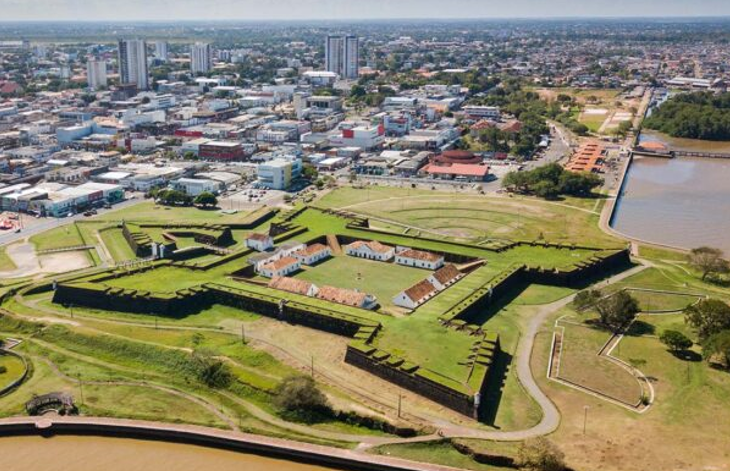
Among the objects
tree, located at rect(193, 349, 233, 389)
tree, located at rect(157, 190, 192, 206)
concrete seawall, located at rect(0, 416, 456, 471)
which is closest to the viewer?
concrete seawall, located at rect(0, 416, 456, 471)

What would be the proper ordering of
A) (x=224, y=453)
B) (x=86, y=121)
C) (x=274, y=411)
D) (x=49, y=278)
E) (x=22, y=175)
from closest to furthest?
(x=224, y=453) < (x=274, y=411) < (x=49, y=278) < (x=22, y=175) < (x=86, y=121)

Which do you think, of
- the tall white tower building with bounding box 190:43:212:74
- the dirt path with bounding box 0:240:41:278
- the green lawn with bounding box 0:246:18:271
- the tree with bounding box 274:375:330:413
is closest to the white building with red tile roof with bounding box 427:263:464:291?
the tree with bounding box 274:375:330:413

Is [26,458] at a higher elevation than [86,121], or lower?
lower

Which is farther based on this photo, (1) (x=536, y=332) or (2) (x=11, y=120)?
(2) (x=11, y=120)

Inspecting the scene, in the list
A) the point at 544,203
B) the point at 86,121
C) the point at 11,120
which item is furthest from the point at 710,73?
the point at 11,120

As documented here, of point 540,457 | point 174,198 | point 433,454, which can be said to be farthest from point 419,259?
point 174,198

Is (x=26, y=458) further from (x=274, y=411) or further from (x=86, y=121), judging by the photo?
(x=86, y=121)

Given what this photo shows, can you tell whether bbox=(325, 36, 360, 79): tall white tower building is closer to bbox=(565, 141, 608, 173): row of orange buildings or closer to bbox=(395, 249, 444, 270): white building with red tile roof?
bbox=(565, 141, 608, 173): row of orange buildings

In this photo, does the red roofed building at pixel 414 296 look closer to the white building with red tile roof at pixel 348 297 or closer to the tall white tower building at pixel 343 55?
the white building with red tile roof at pixel 348 297
